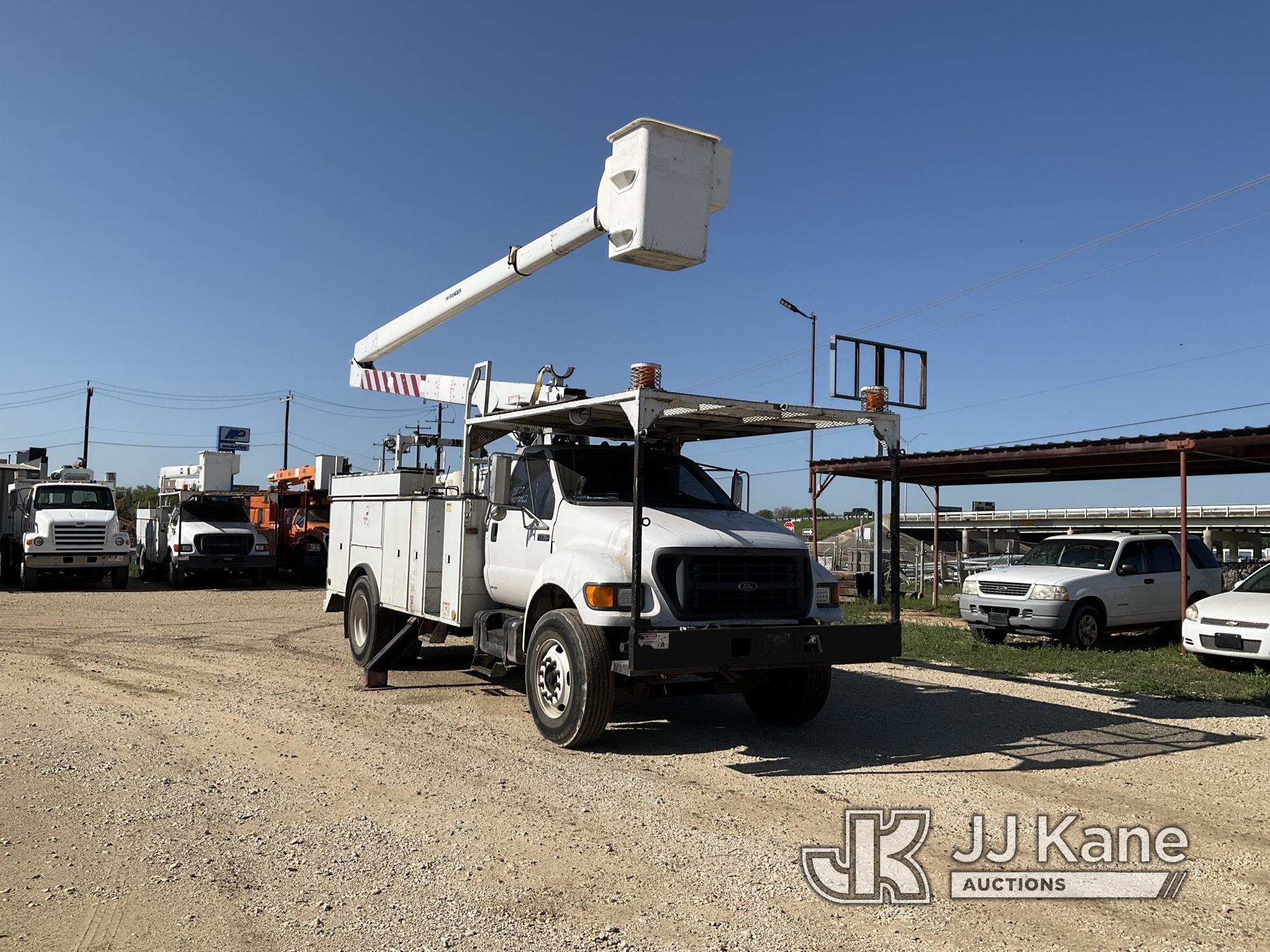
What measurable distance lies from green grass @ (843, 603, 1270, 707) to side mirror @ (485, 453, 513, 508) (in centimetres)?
654

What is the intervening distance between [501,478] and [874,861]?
4437 millimetres

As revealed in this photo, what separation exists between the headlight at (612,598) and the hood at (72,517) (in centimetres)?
1922

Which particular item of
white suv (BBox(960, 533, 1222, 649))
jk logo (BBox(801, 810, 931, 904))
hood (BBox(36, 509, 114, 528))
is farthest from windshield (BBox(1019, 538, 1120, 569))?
hood (BBox(36, 509, 114, 528))

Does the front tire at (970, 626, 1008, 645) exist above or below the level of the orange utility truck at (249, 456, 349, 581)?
below

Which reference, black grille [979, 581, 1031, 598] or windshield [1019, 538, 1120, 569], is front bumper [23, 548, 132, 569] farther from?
windshield [1019, 538, 1120, 569]

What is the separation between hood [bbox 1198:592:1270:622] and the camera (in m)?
10.8

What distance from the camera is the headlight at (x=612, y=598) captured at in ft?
22.0

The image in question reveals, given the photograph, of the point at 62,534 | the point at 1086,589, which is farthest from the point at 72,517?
the point at 1086,589

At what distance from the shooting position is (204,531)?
23.5 metres

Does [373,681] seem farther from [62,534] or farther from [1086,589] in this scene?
[62,534]

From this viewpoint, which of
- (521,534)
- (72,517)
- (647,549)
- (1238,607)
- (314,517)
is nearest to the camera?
(647,549)

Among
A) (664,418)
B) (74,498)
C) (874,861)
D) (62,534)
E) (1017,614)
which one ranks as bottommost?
(874,861)

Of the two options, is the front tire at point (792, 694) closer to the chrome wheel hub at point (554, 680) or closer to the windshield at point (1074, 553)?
the chrome wheel hub at point (554, 680)

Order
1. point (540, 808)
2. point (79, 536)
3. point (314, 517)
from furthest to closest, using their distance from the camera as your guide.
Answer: point (314, 517), point (79, 536), point (540, 808)
